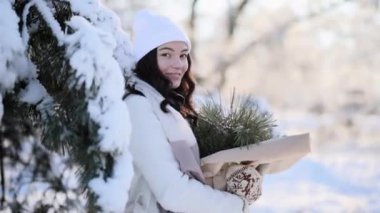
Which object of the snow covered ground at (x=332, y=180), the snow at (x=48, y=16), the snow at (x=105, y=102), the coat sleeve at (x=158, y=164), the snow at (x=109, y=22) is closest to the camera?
the snow at (x=105, y=102)

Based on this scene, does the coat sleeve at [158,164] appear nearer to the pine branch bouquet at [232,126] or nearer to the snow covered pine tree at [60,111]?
the pine branch bouquet at [232,126]

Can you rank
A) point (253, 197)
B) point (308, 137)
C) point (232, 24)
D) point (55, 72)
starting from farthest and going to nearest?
point (232, 24), point (253, 197), point (308, 137), point (55, 72)

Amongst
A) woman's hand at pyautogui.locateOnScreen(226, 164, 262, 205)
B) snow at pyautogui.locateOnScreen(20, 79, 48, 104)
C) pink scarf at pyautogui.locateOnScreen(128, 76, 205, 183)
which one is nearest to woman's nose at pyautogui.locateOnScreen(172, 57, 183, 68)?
pink scarf at pyautogui.locateOnScreen(128, 76, 205, 183)

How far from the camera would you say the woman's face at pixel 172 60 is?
236 cm

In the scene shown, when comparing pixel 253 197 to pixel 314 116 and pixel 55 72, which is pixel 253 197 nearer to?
pixel 55 72

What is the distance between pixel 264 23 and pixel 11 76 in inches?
428

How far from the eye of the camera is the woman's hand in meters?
2.39

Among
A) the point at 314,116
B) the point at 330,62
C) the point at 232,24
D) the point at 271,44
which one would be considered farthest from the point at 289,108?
the point at 232,24

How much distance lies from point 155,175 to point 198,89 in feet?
7.39

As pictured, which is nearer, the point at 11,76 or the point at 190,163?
the point at 11,76

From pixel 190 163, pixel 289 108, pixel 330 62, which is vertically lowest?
pixel 190 163

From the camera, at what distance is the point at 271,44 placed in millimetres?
12820

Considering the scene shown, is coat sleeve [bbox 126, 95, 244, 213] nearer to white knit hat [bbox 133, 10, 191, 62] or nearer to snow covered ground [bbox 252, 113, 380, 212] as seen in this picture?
white knit hat [bbox 133, 10, 191, 62]

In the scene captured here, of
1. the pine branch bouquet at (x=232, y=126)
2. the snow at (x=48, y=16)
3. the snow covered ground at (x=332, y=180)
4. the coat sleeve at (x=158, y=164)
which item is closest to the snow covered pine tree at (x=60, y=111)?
the snow at (x=48, y=16)
